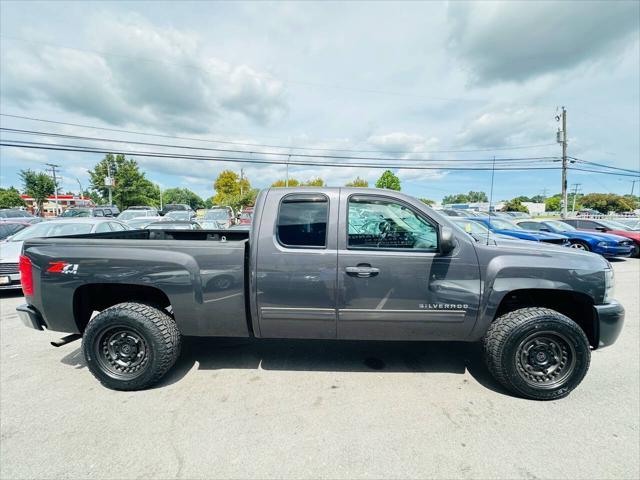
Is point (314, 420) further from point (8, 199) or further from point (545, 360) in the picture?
point (8, 199)

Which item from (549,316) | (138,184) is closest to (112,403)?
(549,316)

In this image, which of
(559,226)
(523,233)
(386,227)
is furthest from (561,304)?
(559,226)

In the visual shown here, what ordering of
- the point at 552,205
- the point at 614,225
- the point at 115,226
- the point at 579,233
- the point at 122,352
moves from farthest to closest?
the point at 552,205
the point at 614,225
the point at 579,233
the point at 115,226
the point at 122,352

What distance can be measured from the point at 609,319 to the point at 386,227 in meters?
Answer: 2.19

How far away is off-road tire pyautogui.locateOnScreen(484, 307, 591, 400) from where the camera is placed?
2.66m

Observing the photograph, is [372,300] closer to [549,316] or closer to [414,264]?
[414,264]

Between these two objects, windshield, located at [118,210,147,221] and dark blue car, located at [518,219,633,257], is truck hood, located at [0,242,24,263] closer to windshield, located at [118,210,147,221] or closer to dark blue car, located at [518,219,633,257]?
windshield, located at [118,210,147,221]

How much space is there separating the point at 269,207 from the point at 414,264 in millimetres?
1445

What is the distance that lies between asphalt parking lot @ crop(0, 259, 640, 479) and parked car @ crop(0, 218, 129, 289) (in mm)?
3005

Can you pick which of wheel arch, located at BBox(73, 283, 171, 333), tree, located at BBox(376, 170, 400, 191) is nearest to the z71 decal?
wheel arch, located at BBox(73, 283, 171, 333)

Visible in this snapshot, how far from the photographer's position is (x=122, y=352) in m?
2.86

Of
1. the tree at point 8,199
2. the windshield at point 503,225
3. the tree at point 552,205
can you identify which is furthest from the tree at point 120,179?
the tree at point 552,205

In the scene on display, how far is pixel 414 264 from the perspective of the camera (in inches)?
104

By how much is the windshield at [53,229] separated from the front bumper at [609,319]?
8779 mm
